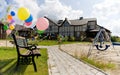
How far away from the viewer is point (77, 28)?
6588cm

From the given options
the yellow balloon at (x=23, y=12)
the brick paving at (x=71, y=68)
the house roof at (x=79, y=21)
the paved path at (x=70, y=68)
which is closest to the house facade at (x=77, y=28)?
the house roof at (x=79, y=21)

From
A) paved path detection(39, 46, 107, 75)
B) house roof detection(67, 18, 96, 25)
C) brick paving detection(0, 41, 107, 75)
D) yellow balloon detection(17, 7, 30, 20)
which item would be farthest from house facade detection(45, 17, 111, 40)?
paved path detection(39, 46, 107, 75)

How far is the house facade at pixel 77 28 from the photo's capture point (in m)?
64.6

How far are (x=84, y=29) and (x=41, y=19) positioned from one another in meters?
53.4

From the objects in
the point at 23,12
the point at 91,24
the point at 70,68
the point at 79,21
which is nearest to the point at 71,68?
the point at 70,68

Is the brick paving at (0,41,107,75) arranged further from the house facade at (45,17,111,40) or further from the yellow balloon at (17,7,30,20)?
the house facade at (45,17,111,40)

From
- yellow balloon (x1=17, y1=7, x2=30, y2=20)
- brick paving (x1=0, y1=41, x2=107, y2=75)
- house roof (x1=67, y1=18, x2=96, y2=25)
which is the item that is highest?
house roof (x1=67, y1=18, x2=96, y2=25)

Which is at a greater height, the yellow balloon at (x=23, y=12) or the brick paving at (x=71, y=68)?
the yellow balloon at (x=23, y=12)

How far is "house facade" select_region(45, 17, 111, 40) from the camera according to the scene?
6456 cm

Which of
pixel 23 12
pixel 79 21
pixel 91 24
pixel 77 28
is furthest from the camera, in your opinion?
pixel 79 21

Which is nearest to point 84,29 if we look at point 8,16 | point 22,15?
point 8,16

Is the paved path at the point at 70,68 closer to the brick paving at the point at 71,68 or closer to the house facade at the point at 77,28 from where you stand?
the brick paving at the point at 71,68

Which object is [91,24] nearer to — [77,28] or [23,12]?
[77,28]

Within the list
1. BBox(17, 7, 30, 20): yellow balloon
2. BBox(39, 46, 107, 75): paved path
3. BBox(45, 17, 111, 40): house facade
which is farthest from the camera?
BBox(45, 17, 111, 40): house facade
